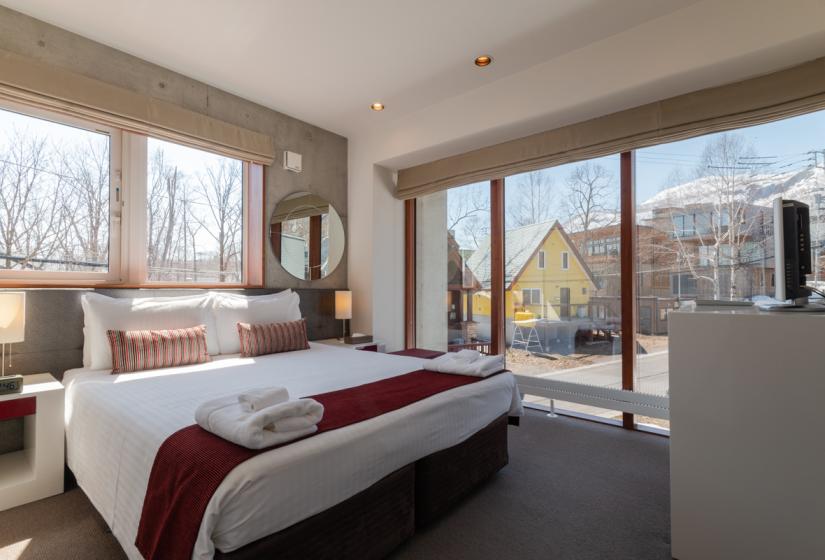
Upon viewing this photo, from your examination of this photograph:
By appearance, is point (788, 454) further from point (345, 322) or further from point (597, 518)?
point (345, 322)

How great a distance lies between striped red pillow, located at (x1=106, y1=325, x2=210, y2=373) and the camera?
238cm

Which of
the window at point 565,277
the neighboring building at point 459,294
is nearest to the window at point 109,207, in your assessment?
the neighboring building at point 459,294

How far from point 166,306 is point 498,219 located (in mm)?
2875

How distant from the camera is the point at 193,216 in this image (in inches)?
133

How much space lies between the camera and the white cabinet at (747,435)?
1347mm

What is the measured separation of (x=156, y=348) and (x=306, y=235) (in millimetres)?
1908

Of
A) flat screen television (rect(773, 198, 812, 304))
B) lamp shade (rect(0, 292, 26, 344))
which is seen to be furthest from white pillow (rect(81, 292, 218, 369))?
flat screen television (rect(773, 198, 812, 304))

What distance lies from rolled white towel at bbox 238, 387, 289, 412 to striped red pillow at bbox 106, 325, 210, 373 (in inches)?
53.8

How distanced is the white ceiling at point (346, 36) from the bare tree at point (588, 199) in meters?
0.97

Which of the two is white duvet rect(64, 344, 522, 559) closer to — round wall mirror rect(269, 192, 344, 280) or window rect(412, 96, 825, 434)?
window rect(412, 96, 825, 434)

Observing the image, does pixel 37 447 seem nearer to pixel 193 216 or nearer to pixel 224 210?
pixel 193 216

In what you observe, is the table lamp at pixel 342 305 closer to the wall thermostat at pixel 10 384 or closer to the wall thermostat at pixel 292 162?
the wall thermostat at pixel 292 162

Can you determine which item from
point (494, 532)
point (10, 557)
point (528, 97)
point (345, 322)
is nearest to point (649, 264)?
point (528, 97)

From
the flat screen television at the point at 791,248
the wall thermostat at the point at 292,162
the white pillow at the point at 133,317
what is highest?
the wall thermostat at the point at 292,162
